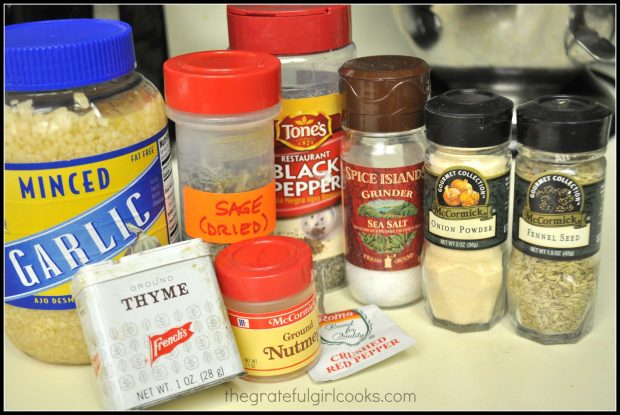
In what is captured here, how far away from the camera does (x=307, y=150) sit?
92cm

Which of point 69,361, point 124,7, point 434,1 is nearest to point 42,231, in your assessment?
point 69,361

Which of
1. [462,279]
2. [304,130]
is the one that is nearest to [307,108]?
[304,130]

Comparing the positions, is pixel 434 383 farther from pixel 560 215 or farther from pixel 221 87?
pixel 221 87

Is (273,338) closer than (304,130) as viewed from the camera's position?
Yes

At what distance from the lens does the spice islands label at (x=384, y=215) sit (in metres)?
0.89

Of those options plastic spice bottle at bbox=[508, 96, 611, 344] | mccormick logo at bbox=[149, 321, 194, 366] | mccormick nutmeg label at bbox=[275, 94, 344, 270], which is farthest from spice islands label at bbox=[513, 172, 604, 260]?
mccormick logo at bbox=[149, 321, 194, 366]

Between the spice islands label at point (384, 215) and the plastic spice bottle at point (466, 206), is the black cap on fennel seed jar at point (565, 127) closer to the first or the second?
the plastic spice bottle at point (466, 206)

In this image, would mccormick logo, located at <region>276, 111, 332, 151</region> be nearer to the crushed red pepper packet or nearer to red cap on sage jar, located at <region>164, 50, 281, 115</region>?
red cap on sage jar, located at <region>164, 50, 281, 115</region>

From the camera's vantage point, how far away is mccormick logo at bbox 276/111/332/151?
2.97 ft

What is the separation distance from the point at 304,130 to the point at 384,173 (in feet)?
0.33

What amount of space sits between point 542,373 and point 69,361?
0.47 m

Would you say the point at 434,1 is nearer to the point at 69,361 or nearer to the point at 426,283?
the point at 426,283

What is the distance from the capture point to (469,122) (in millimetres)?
801

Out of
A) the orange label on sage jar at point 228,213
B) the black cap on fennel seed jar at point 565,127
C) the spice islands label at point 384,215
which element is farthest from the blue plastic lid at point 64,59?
the black cap on fennel seed jar at point 565,127
